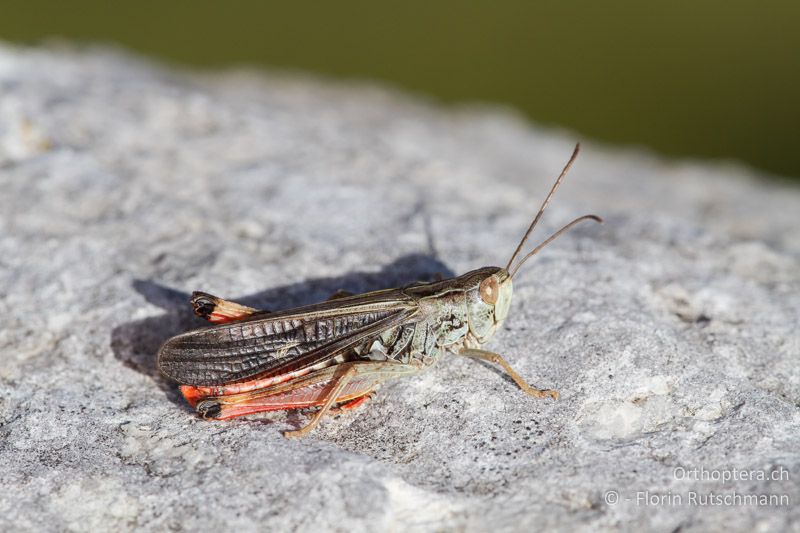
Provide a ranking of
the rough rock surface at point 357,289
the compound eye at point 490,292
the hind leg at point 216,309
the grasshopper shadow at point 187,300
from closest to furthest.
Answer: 1. the rough rock surface at point 357,289
2. the hind leg at point 216,309
3. the compound eye at point 490,292
4. the grasshopper shadow at point 187,300

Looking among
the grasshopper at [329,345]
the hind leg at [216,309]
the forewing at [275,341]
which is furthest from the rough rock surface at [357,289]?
the hind leg at [216,309]

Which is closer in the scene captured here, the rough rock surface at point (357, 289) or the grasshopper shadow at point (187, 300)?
the rough rock surface at point (357, 289)

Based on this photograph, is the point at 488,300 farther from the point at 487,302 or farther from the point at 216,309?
the point at 216,309

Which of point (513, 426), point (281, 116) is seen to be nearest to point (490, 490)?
point (513, 426)

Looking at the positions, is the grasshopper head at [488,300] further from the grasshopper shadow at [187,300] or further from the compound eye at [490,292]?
the grasshopper shadow at [187,300]

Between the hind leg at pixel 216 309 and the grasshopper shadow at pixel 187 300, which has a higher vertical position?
the hind leg at pixel 216 309

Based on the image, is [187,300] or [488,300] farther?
[187,300]

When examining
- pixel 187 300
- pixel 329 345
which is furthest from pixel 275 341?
pixel 187 300
